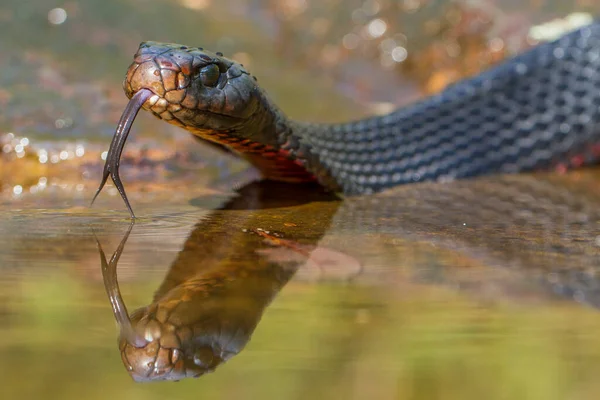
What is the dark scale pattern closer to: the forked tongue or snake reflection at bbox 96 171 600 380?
snake reflection at bbox 96 171 600 380

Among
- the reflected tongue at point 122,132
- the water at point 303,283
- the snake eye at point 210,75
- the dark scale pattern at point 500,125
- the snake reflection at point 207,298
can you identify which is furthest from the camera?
the dark scale pattern at point 500,125

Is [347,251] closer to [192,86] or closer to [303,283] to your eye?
[303,283]

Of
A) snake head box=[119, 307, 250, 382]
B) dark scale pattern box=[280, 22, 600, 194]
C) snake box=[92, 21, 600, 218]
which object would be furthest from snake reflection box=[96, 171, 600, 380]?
dark scale pattern box=[280, 22, 600, 194]

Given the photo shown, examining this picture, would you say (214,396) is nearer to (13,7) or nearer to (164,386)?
(164,386)

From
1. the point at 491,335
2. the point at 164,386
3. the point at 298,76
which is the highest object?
the point at 298,76

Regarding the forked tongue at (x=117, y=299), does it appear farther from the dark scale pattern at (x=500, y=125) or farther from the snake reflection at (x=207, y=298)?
the dark scale pattern at (x=500, y=125)

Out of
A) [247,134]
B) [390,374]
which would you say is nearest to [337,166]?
[247,134]

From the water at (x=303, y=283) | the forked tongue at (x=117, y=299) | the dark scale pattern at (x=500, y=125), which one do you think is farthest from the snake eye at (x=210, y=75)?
the dark scale pattern at (x=500, y=125)
